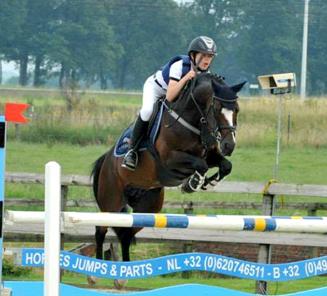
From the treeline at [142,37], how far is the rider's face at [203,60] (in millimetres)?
45425

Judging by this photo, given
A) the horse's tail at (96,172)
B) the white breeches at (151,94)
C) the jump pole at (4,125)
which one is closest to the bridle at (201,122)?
the white breeches at (151,94)

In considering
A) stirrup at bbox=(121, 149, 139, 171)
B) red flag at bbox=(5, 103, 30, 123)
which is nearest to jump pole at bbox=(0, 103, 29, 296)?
red flag at bbox=(5, 103, 30, 123)

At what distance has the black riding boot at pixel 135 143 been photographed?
336 inches

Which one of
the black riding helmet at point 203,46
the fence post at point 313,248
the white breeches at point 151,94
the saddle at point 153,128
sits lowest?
the fence post at point 313,248

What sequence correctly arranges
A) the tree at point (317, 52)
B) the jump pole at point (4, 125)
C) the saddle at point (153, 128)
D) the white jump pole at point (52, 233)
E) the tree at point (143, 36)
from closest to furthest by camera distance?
the white jump pole at point (52, 233)
the jump pole at point (4, 125)
the saddle at point (153, 128)
the tree at point (143, 36)
the tree at point (317, 52)

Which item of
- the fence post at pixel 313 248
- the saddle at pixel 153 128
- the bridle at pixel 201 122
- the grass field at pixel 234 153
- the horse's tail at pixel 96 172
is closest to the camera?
the bridle at pixel 201 122

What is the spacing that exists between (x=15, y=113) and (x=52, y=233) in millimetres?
1145

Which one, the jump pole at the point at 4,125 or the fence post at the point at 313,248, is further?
the fence post at the point at 313,248

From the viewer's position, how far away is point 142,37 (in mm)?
58625

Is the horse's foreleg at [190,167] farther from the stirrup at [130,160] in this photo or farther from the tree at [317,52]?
the tree at [317,52]

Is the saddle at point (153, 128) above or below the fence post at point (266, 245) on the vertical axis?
above

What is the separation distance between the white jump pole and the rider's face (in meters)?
3.67

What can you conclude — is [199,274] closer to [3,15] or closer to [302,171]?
[302,171]

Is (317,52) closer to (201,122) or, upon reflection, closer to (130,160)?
(130,160)
